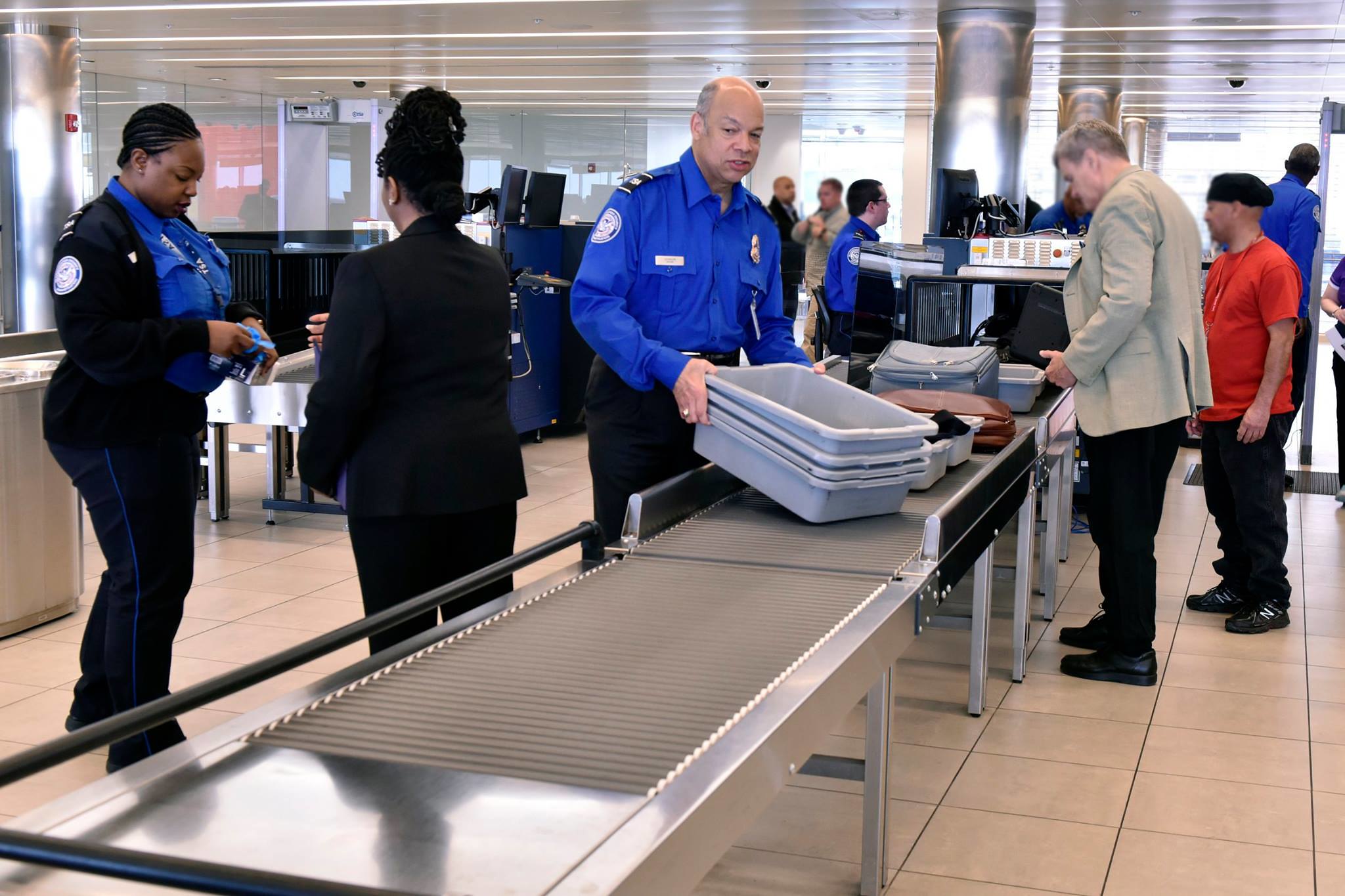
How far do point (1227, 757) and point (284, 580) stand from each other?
10.5 ft

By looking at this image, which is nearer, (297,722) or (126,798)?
(126,798)

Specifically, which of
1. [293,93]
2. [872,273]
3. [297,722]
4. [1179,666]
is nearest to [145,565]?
[297,722]

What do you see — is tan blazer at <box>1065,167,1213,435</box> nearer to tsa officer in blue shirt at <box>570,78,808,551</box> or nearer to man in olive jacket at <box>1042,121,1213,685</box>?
man in olive jacket at <box>1042,121,1213,685</box>

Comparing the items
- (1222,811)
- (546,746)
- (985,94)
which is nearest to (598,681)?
(546,746)

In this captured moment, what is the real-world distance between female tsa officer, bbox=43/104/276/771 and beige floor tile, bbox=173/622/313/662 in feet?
3.07

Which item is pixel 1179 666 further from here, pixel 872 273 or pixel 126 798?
pixel 126 798

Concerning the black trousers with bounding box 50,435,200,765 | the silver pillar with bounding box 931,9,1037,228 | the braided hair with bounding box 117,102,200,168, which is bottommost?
the black trousers with bounding box 50,435,200,765

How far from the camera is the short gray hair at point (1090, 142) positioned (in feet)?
11.5

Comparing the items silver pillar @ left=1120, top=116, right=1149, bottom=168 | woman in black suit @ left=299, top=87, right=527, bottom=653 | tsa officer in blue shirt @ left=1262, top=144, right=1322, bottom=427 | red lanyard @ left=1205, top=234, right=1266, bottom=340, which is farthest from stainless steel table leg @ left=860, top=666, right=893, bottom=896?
silver pillar @ left=1120, top=116, right=1149, bottom=168

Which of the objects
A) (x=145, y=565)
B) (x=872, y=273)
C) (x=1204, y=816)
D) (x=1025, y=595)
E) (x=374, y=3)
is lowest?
(x=1204, y=816)

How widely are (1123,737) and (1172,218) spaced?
1.35m

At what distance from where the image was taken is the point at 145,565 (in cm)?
278

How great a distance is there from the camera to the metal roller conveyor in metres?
1.20

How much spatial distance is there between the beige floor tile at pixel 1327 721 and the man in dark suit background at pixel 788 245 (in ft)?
22.0
